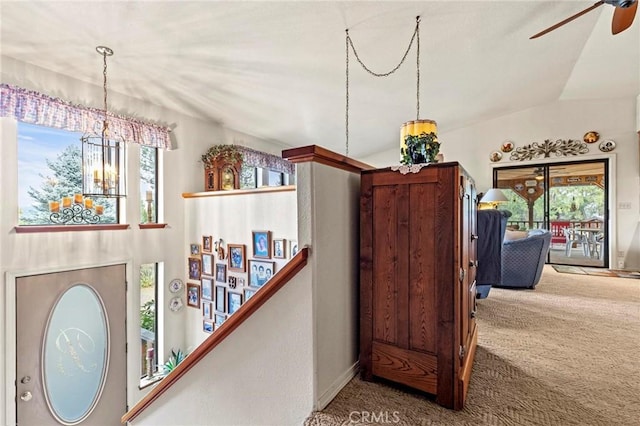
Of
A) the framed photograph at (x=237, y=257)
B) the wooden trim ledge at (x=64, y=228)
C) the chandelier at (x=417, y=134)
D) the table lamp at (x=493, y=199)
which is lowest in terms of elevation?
the framed photograph at (x=237, y=257)

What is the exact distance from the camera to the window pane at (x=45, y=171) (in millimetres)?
2713

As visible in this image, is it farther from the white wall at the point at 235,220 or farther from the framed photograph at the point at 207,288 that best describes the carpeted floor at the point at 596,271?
the framed photograph at the point at 207,288

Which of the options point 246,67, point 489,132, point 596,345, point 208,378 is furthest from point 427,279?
point 489,132

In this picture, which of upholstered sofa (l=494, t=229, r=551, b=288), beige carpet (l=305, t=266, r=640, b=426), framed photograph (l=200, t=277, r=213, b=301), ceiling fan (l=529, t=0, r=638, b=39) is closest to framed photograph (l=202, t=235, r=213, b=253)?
framed photograph (l=200, t=277, r=213, b=301)

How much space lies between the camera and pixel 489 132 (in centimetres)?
605

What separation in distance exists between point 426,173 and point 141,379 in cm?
404

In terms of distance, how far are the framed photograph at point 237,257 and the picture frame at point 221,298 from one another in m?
0.31

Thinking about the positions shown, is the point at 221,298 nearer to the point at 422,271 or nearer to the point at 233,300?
the point at 233,300

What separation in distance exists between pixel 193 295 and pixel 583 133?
7131mm

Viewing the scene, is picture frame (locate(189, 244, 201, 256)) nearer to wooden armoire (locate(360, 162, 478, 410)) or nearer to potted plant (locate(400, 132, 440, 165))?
wooden armoire (locate(360, 162, 478, 410))

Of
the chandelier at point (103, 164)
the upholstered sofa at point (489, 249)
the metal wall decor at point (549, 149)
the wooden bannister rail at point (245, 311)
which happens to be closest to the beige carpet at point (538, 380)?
the upholstered sofa at point (489, 249)

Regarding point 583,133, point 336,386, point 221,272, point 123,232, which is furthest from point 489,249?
point 583,133

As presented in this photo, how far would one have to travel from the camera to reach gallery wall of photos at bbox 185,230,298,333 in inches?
134

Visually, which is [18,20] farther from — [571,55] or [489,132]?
[489,132]
